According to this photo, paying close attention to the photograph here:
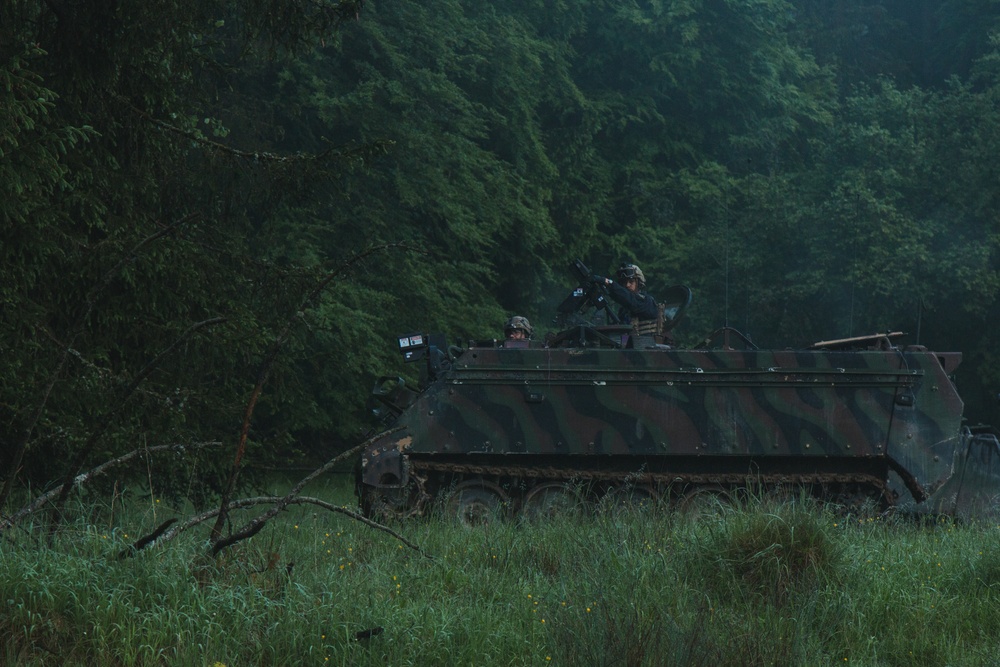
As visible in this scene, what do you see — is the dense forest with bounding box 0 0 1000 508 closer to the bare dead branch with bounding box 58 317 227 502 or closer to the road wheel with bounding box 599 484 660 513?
the bare dead branch with bounding box 58 317 227 502

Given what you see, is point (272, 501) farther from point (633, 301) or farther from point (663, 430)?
point (633, 301)

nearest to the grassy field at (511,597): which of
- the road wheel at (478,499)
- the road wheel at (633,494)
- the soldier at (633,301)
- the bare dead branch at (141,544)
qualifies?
the bare dead branch at (141,544)

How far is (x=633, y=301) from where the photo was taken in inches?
551

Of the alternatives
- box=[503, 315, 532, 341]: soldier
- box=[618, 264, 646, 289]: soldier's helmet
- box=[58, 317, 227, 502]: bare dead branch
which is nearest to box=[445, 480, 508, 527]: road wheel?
box=[503, 315, 532, 341]: soldier

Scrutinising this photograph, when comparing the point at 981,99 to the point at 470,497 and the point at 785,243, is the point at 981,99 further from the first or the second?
the point at 470,497

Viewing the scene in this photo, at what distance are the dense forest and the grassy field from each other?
0.74 m

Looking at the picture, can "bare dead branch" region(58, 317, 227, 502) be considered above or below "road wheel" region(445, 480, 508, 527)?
above

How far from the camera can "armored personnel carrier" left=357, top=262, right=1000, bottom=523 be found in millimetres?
12438

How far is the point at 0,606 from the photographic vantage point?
235 inches

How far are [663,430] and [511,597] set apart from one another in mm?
5424

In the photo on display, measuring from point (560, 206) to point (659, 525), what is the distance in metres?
18.3

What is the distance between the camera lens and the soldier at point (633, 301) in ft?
45.9

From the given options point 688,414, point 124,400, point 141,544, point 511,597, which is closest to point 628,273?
point 688,414

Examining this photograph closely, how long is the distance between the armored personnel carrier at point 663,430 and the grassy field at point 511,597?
10.8 ft
